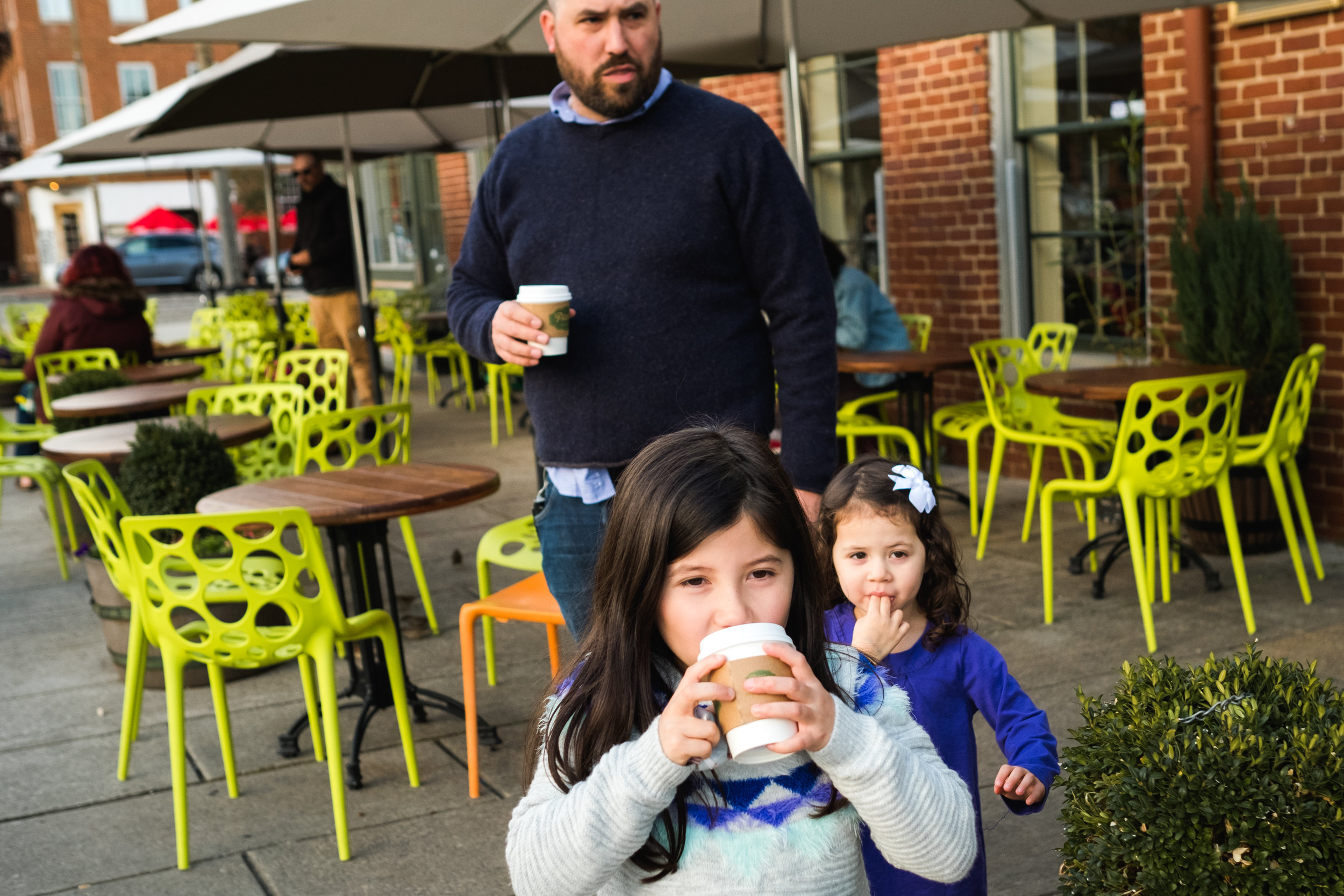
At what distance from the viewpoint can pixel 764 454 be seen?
156 cm

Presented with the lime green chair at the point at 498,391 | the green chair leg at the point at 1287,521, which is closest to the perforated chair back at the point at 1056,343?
the green chair leg at the point at 1287,521

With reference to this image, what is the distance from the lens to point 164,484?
4547 mm

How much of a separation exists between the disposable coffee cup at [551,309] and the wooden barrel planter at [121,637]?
2870 millimetres

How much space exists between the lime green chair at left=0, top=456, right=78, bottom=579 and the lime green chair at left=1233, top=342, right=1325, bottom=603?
223 inches

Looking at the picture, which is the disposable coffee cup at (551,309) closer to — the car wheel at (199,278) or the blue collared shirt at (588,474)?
the blue collared shirt at (588,474)

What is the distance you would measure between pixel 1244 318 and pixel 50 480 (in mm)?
6131

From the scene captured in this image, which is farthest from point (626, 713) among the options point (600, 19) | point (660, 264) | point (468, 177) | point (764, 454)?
point (468, 177)

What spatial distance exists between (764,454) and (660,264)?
1.07m

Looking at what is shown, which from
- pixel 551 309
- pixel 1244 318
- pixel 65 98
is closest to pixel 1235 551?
pixel 1244 318

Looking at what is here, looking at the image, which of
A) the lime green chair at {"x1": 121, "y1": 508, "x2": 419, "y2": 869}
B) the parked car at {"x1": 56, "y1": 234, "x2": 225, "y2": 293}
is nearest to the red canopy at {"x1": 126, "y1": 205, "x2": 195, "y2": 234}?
the parked car at {"x1": 56, "y1": 234, "x2": 225, "y2": 293}

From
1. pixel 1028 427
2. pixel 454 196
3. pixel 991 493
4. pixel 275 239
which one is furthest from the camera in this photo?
pixel 454 196

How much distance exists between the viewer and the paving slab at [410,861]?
10.4 feet

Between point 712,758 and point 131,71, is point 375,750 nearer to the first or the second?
point 712,758

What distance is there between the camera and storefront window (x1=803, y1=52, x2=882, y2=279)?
27.0 feet
